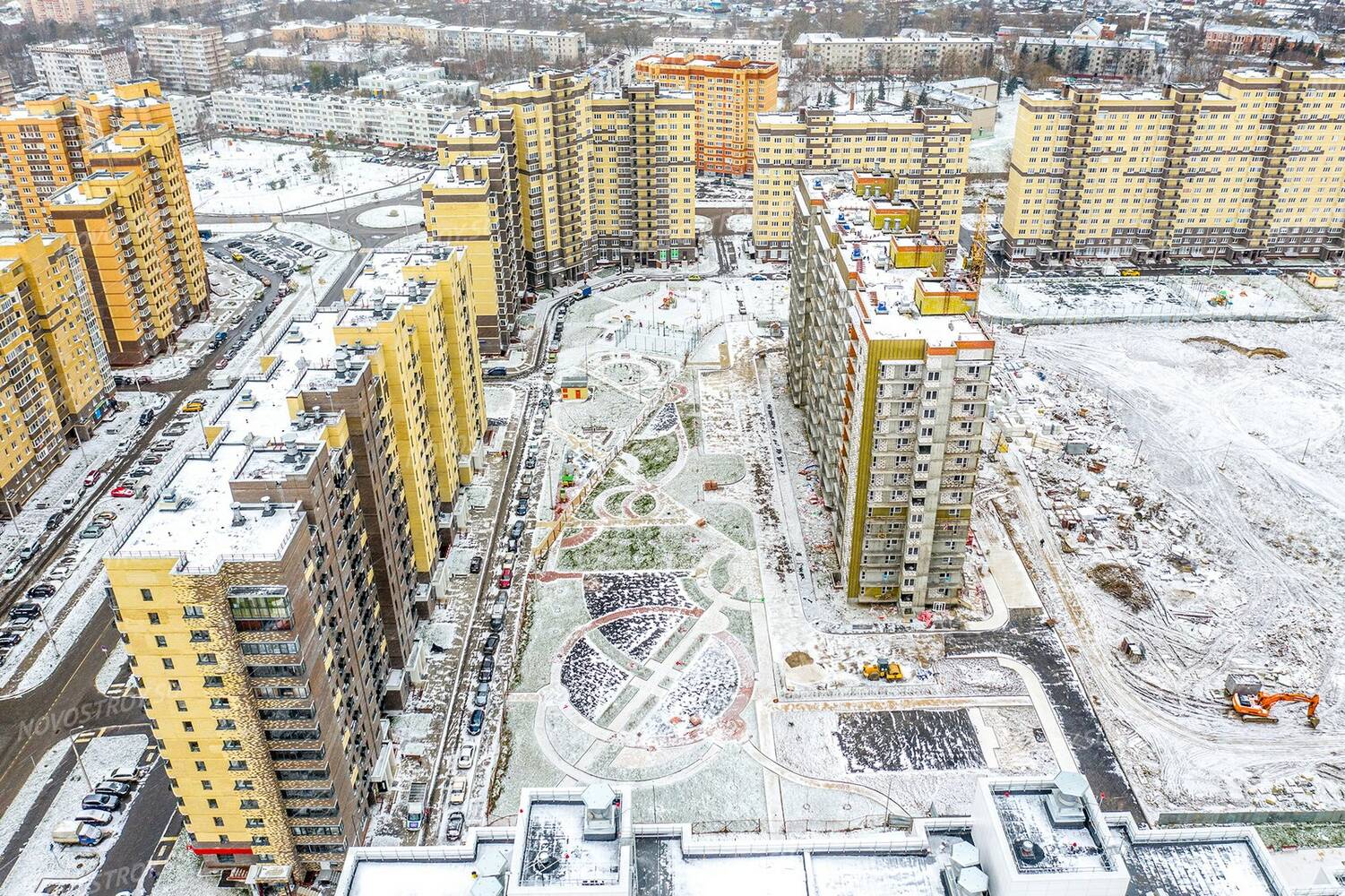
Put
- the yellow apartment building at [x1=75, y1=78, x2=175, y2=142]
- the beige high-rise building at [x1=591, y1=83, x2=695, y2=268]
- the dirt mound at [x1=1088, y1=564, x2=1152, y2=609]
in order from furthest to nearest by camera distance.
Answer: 1. the beige high-rise building at [x1=591, y1=83, x2=695, y2=268]
2. the yellow apartment building at [x1=75, y1=78, x2=175, y2=142]
3. the dirt mound at [x1=1088, y1=564, x2=1152, y2=609]

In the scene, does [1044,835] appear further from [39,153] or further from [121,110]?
[39,153]

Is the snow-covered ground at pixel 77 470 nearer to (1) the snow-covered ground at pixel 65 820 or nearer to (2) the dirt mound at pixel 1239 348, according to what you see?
(1) the snow-covered ground at pixel 65 820

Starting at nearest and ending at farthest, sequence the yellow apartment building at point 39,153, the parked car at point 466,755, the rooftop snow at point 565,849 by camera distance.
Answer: the rooftop snow at point 565,849 → the parked car at point 466,755 → the yellow apartment building at point 39,153

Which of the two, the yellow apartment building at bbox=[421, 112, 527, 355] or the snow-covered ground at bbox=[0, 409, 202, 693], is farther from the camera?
the yellow apartment building at bbox=[421, 112, 527, 355]

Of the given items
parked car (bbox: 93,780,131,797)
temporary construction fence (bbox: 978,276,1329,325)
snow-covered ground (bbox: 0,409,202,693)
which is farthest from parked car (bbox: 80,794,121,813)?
temporary construction fence (bbox: 978,276,1329,325)

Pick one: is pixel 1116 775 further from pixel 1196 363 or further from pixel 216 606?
pixel 1196 363

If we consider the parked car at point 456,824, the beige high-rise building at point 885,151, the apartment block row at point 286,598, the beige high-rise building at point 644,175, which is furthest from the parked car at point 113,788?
the beige high-rise building at point 885,151

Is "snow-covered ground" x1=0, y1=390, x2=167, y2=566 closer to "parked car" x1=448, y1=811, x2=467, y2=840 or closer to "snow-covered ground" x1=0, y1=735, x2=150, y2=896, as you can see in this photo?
"snow-covered ground" x1=0, y1=735, x2=150, y2=896
